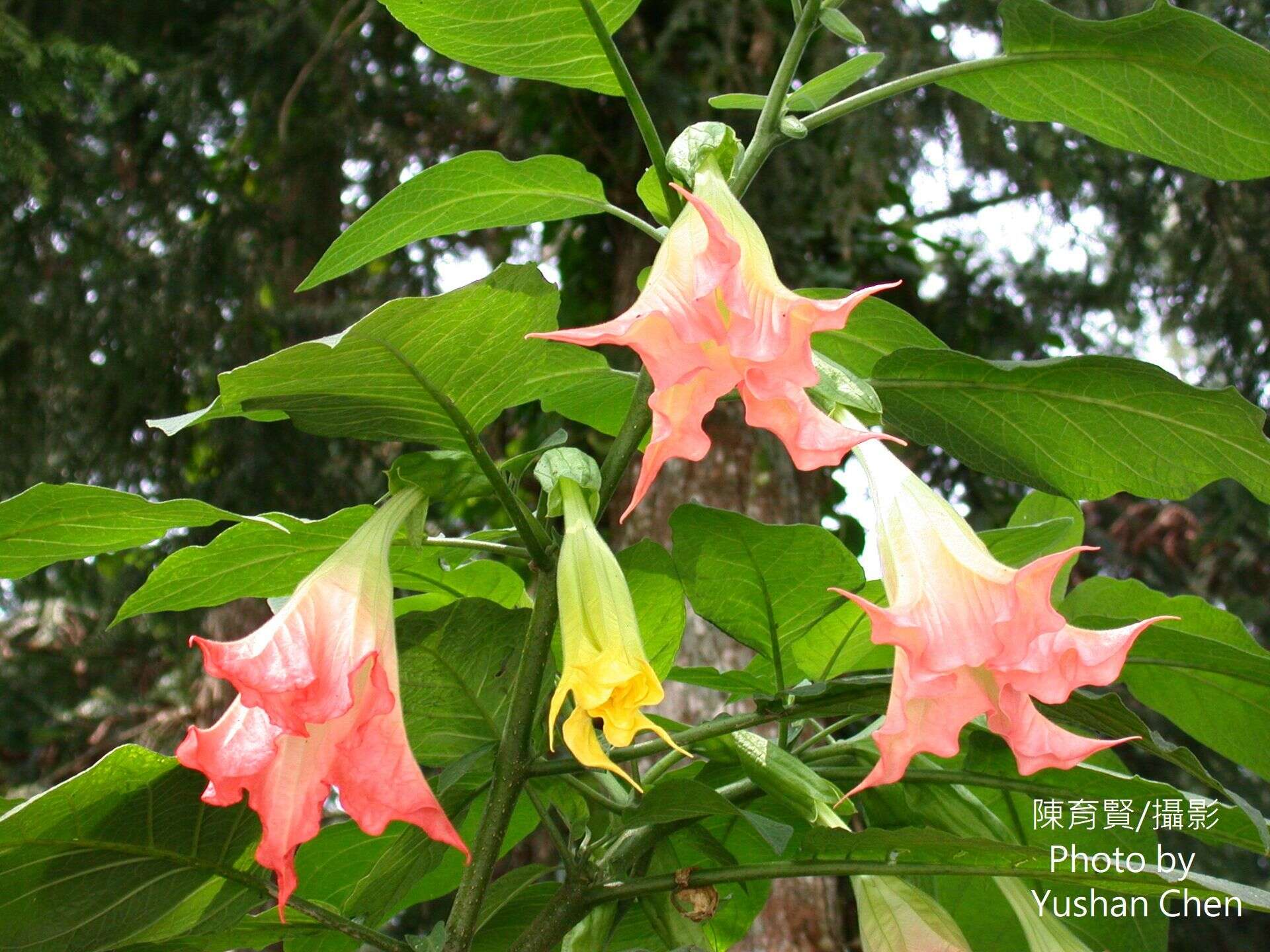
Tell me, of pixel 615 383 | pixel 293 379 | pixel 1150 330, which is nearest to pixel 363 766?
pixel 293 379

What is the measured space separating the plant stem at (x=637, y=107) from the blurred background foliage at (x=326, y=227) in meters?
1.57

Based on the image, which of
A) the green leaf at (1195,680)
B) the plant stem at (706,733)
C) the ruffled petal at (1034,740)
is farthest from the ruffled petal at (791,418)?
the green leaf at (1195,680)

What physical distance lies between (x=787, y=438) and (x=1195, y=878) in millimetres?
308

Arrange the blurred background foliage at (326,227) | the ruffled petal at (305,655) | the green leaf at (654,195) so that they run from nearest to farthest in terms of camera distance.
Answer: the ruffled petal at (305,655) < the green leaf at (654,195) < the blurred background foliage at (326,227)

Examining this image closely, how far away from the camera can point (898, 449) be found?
213 centimetres

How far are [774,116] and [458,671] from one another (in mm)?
324

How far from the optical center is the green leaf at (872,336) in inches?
27.4

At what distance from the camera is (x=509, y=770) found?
57cm

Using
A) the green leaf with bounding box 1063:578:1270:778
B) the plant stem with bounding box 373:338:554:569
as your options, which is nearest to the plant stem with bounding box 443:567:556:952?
the plant stem with bounding box 373:338:554:569

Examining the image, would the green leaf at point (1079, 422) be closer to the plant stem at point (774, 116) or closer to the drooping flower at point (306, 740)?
the plant stem at point (774, 116)

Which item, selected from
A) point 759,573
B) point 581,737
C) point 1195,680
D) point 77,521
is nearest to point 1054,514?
point 1195,680

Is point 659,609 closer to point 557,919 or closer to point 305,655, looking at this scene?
point 557,919

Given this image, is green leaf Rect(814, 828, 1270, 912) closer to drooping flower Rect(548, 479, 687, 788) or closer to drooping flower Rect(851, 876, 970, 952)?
drooping flower Rect(851, 876, 970, 952)

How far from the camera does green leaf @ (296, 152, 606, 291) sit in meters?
0.65
